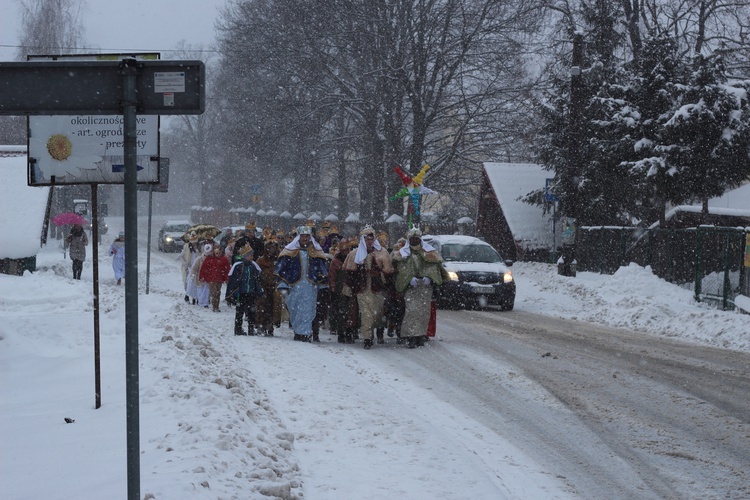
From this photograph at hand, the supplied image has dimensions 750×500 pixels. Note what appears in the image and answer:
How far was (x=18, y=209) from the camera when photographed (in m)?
27.8

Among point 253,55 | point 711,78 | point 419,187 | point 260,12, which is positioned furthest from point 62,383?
point 260,12

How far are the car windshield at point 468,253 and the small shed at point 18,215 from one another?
1088 cm

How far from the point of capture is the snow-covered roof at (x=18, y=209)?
2545 centimetres

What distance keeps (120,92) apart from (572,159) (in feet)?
68.0

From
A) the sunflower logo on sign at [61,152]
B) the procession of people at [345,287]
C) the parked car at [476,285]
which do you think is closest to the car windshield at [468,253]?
the parked car at [476,285]

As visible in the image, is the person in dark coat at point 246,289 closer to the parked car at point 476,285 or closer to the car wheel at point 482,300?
the parked car at point 476,285

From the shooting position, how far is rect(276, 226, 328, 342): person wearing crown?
1413cm

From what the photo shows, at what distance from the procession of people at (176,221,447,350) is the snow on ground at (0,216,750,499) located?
56cm

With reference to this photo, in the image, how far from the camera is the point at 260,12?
3812 centimetres

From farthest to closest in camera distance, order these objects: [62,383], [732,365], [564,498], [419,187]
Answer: [419,187]
[732,365]
[62,383]
[564,498]

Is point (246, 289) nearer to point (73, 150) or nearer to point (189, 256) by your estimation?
point (73, 150)

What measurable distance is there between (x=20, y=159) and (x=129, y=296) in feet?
94.5

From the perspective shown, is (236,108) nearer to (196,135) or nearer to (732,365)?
(732,365)

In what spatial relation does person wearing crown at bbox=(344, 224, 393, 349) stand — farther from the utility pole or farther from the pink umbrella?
the pink umbrella
